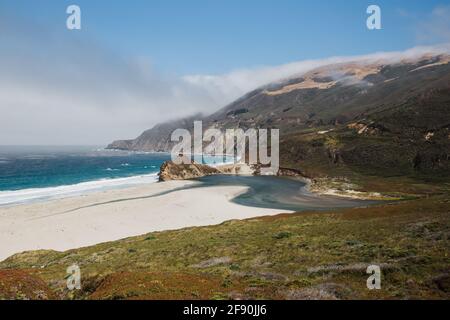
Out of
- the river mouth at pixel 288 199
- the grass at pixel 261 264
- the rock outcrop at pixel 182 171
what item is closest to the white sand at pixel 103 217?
the river mouth at pixel 288 199

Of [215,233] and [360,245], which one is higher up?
[360,245]

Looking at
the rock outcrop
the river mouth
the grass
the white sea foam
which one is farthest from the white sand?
the rock outcrop

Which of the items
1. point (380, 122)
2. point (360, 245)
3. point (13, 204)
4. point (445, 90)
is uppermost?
point (445, 90)

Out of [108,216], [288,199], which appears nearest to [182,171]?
[288,199]

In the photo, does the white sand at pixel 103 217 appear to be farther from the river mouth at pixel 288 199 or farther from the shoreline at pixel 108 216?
the river mouth at pixel 288 199

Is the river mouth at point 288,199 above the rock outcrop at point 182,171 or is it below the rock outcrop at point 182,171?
below

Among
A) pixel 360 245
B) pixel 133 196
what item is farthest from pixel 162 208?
pixel 360 245

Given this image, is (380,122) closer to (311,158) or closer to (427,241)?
(311,158)
